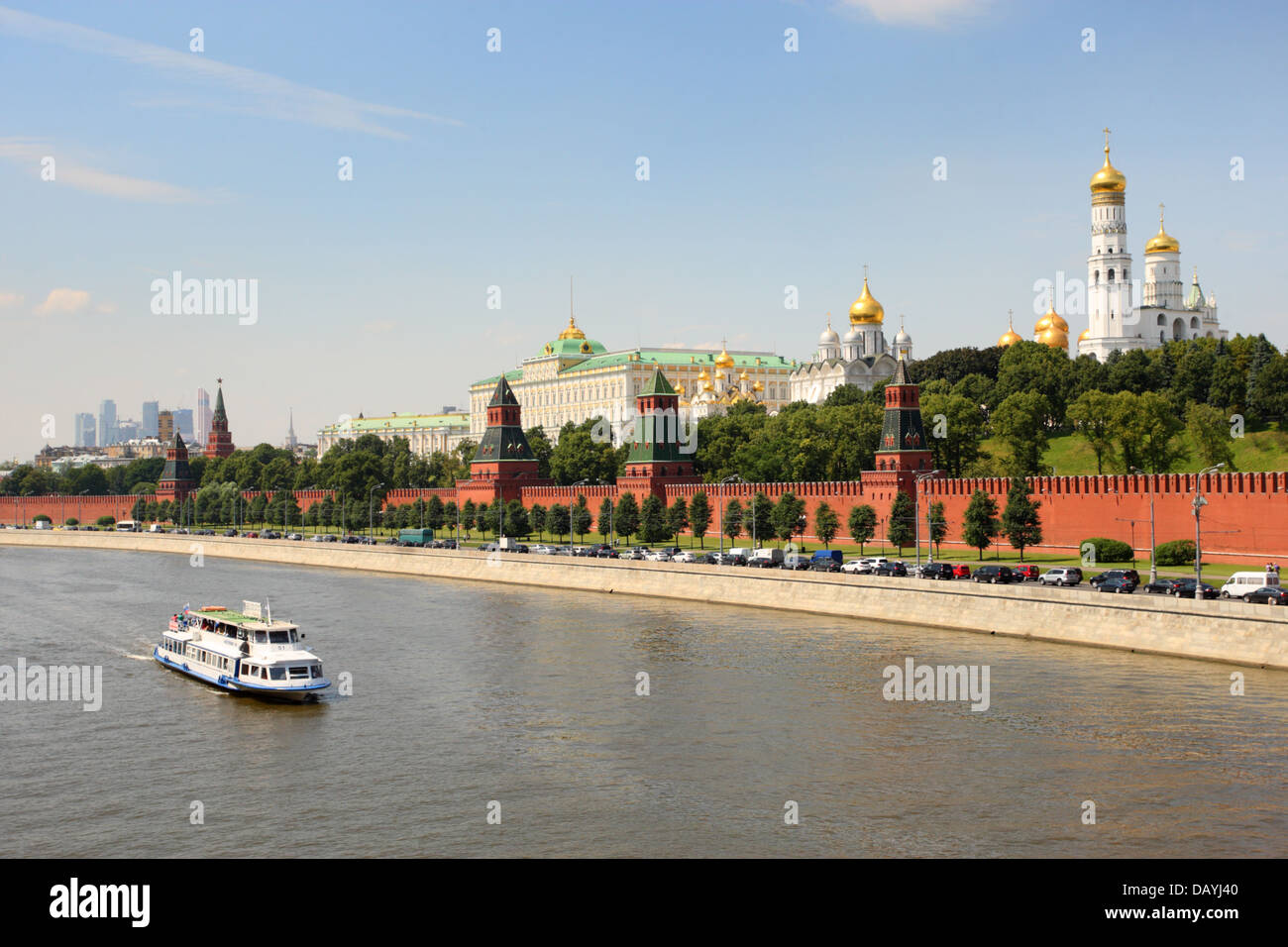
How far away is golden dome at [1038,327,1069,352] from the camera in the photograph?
412 feet

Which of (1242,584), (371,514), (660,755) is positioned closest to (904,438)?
(1242,584)

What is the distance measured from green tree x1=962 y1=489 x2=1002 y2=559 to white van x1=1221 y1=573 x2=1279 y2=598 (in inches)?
723

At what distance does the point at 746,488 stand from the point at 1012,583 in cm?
3201

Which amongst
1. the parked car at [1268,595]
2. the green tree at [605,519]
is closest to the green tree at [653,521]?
the green tree at [605,519]

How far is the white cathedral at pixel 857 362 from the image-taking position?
131625 millimetres

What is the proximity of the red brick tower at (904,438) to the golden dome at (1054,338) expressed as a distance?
196ft

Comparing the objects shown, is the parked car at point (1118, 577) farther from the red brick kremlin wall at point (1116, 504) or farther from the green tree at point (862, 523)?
the green tree at point (862, 523)

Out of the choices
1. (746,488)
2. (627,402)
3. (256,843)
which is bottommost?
(256,843)

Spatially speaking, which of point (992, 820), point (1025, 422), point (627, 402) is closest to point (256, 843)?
point (992, 820)

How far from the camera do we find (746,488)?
248ft

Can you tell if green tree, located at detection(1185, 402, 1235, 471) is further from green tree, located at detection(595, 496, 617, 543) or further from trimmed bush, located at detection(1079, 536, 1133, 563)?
green tree, located at detection(595, 496, 617, 543)
